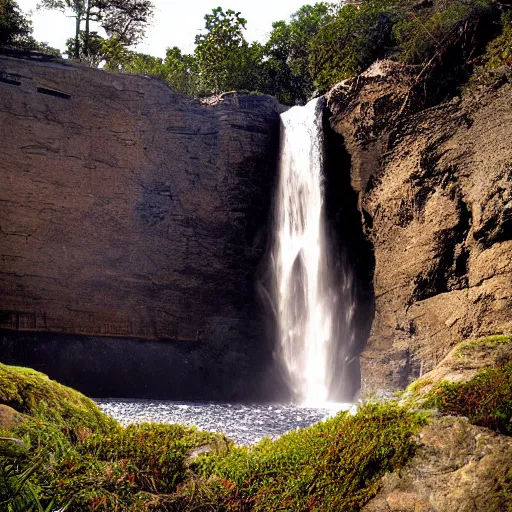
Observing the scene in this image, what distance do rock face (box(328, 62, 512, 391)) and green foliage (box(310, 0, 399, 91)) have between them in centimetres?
212

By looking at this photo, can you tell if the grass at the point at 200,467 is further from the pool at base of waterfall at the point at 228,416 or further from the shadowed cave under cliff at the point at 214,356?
the shadowed cave under cliff at the point at 214,356

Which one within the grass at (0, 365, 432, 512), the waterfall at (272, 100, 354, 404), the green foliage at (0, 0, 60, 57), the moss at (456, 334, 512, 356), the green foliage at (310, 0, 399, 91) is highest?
the green foliage at (0, 0, 60, 57)

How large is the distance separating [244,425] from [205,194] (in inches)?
297

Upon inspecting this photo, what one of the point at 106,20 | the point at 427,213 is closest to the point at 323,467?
the point at 427,213

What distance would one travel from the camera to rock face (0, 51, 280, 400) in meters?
15.0

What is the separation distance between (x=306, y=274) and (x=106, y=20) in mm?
16794

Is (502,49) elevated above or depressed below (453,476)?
above

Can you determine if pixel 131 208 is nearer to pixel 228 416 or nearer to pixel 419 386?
pixel 228 416

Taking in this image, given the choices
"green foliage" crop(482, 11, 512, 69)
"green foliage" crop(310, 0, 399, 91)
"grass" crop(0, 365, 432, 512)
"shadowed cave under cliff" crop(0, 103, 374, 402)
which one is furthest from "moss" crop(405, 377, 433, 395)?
"green foliage" crop(310, 0, 399, 91)

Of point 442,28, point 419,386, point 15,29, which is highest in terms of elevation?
point 15,29

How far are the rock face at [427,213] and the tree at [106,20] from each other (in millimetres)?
14440

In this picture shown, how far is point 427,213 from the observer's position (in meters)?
12.8

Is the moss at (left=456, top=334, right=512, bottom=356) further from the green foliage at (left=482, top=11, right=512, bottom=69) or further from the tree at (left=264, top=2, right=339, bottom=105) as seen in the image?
the tree at (left=264, top=2, right=339, bottom=105)

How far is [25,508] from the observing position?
3.19m
